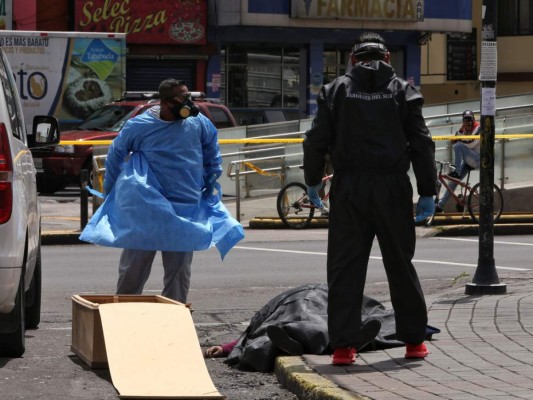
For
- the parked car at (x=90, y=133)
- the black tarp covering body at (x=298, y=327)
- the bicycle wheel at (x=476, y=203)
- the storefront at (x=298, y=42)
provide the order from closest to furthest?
1. the black tarp covering body at (x=298, y=327)
2. the bicycle wheel at (x=476, y=203)
3. the parked car at (x=90, y=133)
4. the storefront at (x=298, y=42)

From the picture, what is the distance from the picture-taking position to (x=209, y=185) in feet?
31.1

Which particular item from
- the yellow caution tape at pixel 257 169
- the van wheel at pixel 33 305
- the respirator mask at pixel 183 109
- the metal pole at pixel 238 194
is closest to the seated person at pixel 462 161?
the yellow caution tape at pixel 257 169

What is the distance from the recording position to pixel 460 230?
1975 cm

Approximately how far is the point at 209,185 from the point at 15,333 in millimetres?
1691

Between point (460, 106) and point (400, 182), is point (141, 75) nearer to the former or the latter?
point (460, 106)

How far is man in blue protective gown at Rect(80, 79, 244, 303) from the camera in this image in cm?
905

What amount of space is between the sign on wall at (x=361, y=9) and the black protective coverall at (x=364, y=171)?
29034 mm

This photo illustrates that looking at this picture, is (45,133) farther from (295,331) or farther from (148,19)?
(148,19)

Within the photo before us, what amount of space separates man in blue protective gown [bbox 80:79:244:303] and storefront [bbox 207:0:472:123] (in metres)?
27.4

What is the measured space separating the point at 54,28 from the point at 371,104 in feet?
95.1

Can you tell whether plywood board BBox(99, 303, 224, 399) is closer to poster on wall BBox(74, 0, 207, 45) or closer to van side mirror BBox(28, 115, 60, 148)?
van side mirror BBox(28, 115, 60, 148)

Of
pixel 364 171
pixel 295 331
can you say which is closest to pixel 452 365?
pixel 295 331

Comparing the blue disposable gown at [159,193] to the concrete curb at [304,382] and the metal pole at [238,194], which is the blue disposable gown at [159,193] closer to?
the concrete curb at [304,382]

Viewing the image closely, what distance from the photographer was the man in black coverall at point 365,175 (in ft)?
25.3
